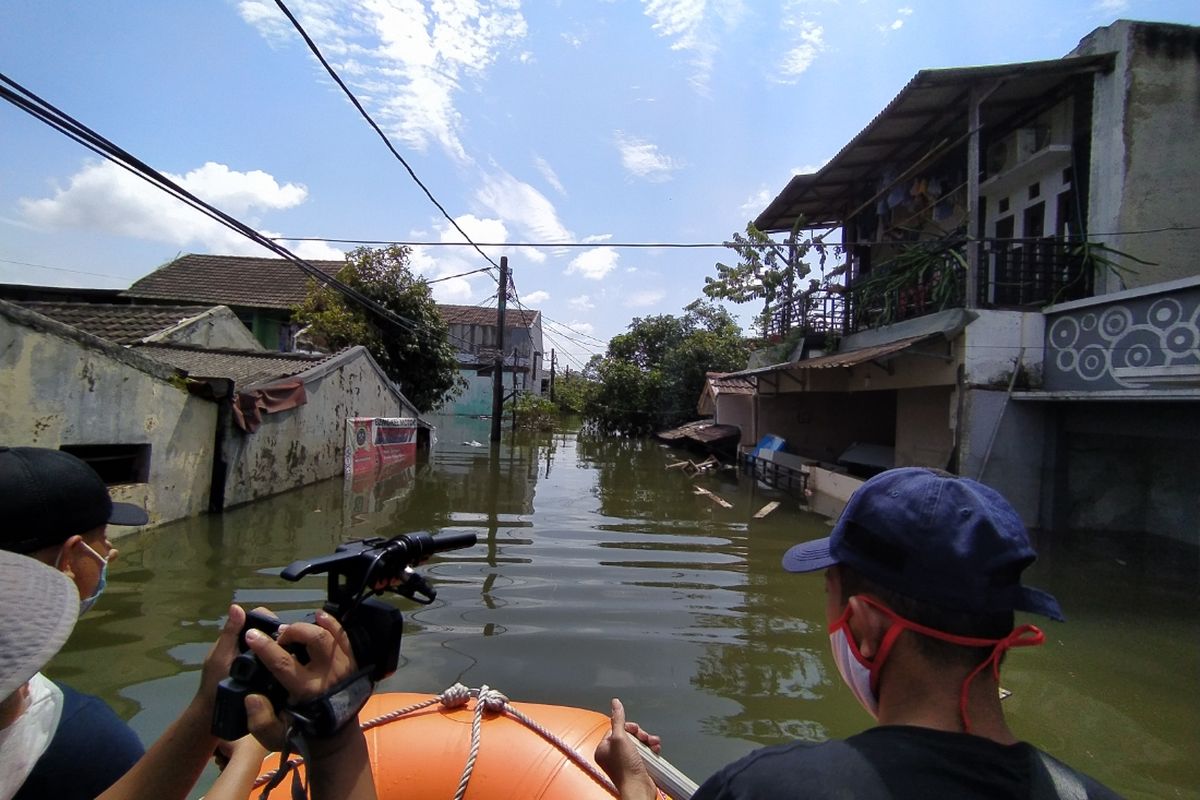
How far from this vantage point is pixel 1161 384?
6.96m

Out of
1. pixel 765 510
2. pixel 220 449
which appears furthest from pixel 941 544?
pixel 765 510

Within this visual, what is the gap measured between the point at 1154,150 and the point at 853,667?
10754 millimetres

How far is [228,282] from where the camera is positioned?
72.9 feet

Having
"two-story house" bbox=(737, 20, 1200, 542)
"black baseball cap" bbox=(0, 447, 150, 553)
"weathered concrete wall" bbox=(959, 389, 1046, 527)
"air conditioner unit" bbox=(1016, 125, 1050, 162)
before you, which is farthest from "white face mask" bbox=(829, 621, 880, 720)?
"air conditioner unit" bbox=(1016, 125, 1050, 162)

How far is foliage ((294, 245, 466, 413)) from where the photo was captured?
1650 centimetres

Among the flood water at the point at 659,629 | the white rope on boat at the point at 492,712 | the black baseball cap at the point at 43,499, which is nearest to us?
the black baseball cap at the point at 43,499

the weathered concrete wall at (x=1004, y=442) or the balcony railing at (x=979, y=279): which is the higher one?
the balcony railing at (x=979, y=279)

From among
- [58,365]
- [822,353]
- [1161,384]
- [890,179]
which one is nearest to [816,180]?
[890,179]

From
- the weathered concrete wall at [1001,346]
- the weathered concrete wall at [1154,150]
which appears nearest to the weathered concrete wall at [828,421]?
the weathered concrete wall at [1001,346]

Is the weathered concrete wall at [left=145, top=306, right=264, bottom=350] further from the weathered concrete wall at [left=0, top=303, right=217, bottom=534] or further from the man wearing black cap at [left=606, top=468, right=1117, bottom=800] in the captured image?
the man wearing black cap at [left=606, top=468, right=1117, bottom=800]

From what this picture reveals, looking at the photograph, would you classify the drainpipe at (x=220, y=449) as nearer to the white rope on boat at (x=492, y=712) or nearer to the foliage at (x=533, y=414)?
the white rope on boat at (x=492, y=712)

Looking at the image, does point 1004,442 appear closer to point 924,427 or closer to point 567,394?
point 924,427

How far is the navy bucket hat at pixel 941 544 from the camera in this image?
1031 mm

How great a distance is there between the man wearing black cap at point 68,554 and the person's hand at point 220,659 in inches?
10.3
